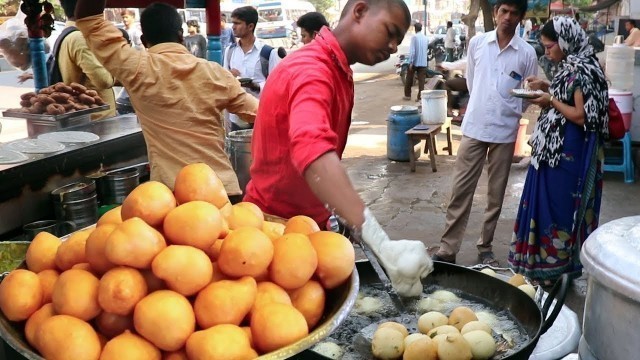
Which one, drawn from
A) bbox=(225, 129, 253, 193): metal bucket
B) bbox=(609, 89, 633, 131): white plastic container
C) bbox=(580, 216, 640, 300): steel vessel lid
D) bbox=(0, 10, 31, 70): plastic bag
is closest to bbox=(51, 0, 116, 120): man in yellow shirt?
bbox=(0, 10, 31, 70): plastic bag

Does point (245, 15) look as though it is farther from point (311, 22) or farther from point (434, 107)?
point (434, 107)

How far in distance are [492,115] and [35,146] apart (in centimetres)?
340

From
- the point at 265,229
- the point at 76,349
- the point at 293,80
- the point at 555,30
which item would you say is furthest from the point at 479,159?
the point at 76,349

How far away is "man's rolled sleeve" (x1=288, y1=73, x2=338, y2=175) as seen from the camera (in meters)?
1.59

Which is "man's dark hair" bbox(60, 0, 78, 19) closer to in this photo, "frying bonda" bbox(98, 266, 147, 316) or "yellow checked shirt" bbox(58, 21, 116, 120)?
"yellow checked shirt" bbox(58, 21, 116, 120)

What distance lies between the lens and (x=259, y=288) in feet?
4.42

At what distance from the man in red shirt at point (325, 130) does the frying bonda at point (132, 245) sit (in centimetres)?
50

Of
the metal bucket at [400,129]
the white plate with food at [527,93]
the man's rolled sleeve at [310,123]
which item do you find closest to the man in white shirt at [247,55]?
the metal bucket at [400,129]

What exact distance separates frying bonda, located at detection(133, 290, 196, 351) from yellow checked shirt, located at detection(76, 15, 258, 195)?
223 cm

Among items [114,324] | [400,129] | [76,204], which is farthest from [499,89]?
[114,324]

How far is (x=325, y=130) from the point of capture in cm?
163

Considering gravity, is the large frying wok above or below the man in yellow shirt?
below

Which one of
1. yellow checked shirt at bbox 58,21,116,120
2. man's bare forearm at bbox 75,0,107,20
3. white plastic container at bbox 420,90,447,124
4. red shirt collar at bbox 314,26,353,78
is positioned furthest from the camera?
white plastic container at bbox 420,90,447,124

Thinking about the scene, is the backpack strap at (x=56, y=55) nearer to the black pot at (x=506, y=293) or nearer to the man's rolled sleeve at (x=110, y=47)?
the man's rolled sleeve at (x=110, y=47)
